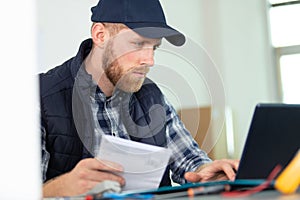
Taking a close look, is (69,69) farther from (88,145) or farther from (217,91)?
(217,91)

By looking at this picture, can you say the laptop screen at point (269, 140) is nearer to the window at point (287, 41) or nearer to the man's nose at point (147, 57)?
the man's nose at point (147, 57)

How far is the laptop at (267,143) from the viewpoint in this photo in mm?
791

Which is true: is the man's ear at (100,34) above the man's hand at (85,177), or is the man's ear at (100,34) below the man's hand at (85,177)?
above

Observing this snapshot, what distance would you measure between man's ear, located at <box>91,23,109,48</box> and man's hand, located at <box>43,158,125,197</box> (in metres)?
0.72

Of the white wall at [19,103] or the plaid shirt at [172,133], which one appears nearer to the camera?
the white wall at [19,103]

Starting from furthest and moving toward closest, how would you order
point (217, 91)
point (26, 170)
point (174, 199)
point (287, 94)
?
point (287, 94) → point (217, 91) → point (174, 199) → point (26, 170)

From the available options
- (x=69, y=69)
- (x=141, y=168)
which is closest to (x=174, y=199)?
(x=141, y=168)

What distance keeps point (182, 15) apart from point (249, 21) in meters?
0.48

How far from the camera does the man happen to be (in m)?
1.55

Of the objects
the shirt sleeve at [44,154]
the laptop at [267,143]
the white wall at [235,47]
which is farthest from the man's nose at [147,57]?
the white wall at [235,47]

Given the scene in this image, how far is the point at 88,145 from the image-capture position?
61.9 inches

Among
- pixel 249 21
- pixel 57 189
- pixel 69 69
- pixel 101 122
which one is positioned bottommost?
pixel 57 189

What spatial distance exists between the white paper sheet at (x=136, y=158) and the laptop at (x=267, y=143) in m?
0.11

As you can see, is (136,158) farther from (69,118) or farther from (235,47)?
(235,47)
